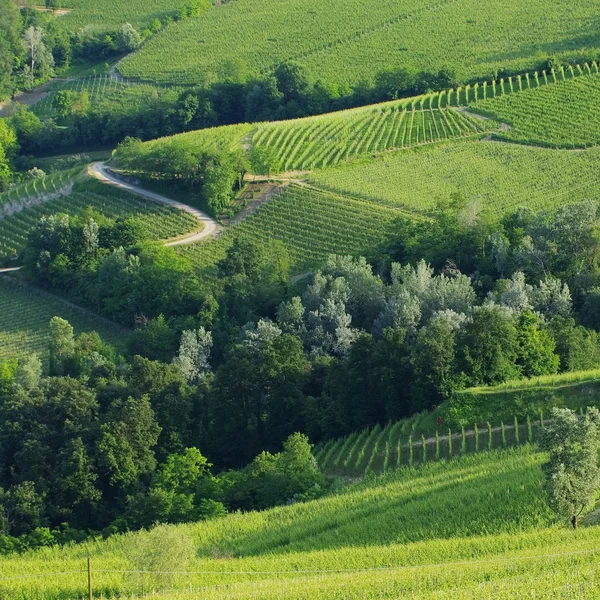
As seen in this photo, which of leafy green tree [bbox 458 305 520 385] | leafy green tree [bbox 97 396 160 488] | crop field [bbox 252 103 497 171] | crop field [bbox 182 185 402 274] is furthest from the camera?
crop field [bbox 252 103 497 171]

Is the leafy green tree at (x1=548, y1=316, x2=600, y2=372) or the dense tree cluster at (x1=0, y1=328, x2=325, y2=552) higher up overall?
the leafy green tree at (x1=548, y1=316, x2=600, y2=372)

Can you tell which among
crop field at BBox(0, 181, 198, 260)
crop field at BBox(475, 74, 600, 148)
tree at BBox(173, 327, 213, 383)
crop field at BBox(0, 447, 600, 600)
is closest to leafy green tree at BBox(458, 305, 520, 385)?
crop field at BBox(0, 447, 600, 600)

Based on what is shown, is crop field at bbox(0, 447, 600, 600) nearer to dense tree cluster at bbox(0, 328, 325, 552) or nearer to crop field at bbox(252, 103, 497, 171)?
dense tree cluster at bbox(0, 328, 325, 552)

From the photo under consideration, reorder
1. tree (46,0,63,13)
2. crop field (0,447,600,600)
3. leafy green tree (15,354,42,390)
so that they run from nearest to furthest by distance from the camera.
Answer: crop field (0,447,600,600), leafy green tree (15,354,42,390), tree (46,0,63,13)

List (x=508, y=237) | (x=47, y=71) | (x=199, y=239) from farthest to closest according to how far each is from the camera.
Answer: (x=47, y=71), (x=199, y=239), (x=508, y=237)

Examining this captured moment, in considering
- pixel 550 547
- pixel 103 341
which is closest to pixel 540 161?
pixel 103 341

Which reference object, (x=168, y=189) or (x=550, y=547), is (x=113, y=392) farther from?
(x=168, y=189)

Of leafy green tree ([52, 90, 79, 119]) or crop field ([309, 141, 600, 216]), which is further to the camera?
leafy green tree ([52, 90, 79, 119])

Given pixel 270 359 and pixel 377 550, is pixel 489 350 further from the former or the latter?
pixel 377 550

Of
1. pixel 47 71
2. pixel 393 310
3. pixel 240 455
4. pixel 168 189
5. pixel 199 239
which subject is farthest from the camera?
pixel 47 71
